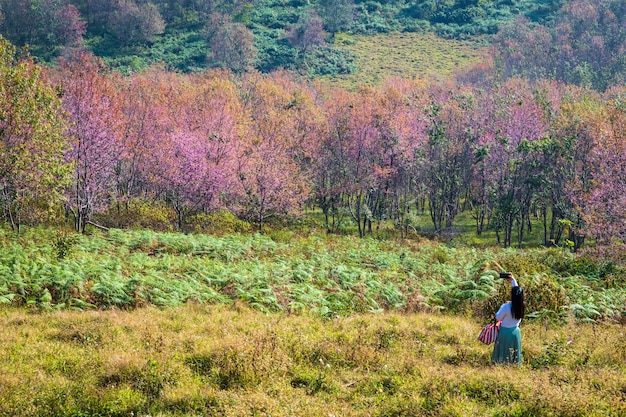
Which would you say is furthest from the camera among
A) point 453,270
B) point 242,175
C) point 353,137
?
point 353,137

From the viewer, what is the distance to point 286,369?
34.2 feet

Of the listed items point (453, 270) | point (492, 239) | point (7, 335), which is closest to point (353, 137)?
point (492, 239)

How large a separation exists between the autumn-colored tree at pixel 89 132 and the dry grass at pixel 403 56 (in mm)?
77806

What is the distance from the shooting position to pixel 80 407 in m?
8.92

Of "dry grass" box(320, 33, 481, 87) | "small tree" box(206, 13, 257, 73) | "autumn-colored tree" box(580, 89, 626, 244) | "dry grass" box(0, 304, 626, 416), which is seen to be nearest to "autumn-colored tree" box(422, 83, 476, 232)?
"autumn-colored tree" box(580, 89, 626, 244)

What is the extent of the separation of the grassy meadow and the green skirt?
355 millimetres

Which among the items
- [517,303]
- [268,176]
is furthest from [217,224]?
[517,303]

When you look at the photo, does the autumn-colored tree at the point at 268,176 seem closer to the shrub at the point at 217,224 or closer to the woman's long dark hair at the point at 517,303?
the shrub at the point at 217,224

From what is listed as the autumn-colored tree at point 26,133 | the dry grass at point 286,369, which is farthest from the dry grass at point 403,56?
the dry grass at point 286,369

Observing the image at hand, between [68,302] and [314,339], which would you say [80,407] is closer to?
[314,339]

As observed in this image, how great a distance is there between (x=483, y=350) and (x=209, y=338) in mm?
6558

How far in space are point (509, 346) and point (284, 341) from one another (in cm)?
488

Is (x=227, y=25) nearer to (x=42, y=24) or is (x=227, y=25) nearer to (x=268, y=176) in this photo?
(x=42, y=24)

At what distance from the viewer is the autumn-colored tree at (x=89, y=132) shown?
31656 millimetres
